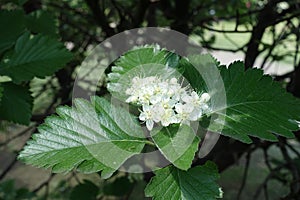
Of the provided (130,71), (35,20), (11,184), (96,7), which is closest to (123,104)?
(130,71)

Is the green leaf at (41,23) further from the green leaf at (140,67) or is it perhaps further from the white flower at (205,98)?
the white flower at (205,98)

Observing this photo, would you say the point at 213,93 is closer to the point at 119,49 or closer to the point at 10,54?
the point at 10,54

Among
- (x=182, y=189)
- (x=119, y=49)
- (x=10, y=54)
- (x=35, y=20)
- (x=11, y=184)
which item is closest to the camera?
(x=182, y=189)

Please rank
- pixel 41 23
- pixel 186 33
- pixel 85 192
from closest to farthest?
pixel 41 23
pixel 85 192
pixel 186 33

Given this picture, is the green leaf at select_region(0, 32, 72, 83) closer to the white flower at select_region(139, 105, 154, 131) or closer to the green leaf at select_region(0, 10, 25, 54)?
the green leaf at select_region(0, 10, 25, 54)

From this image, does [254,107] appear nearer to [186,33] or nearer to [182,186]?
[182,186]

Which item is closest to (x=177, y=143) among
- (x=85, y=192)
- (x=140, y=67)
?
(x=140, y=67)
